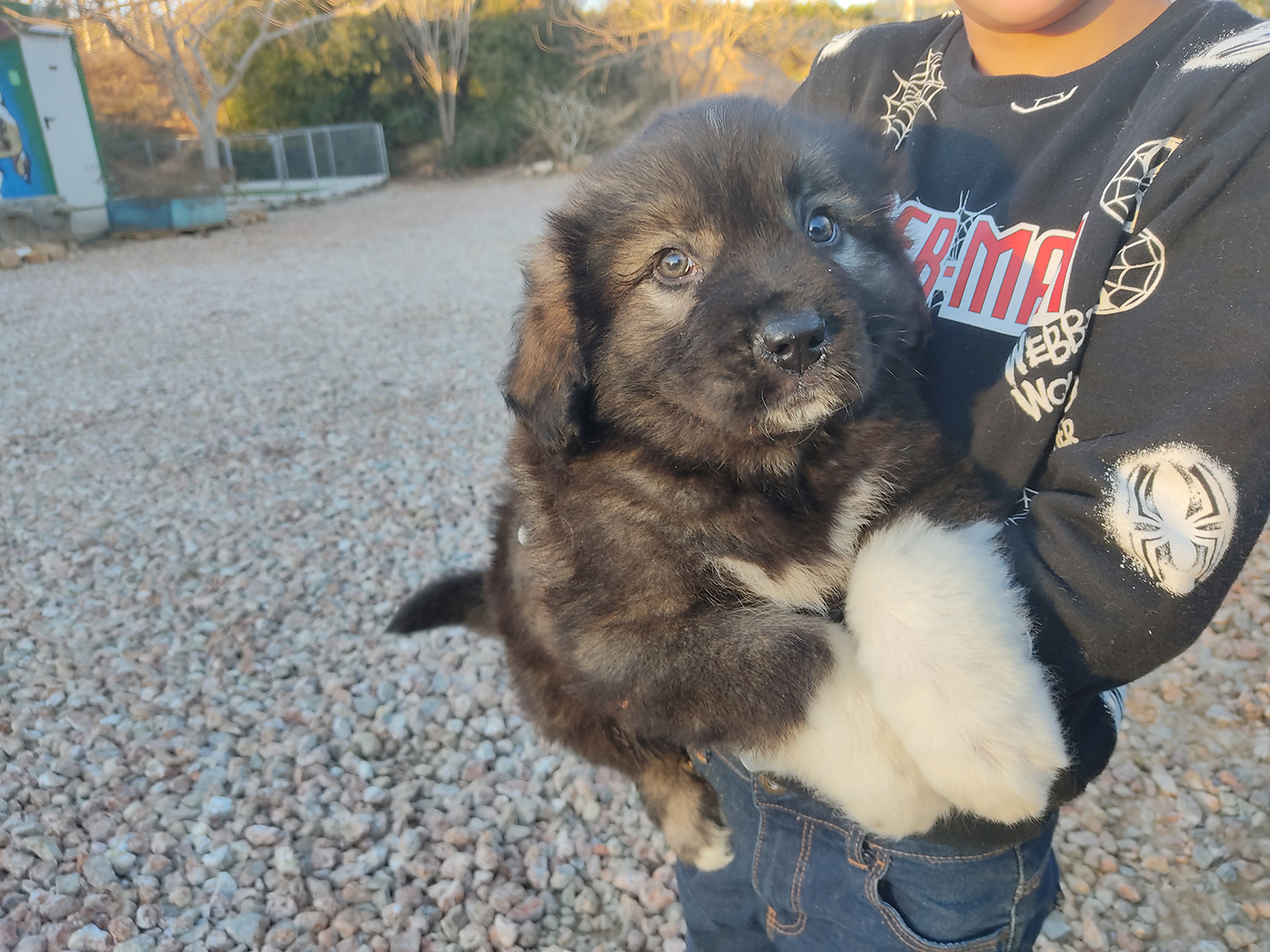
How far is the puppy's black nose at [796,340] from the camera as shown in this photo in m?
1.45

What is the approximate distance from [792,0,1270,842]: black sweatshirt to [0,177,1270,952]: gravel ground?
1063 millimetres

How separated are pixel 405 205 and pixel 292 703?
19980 mm

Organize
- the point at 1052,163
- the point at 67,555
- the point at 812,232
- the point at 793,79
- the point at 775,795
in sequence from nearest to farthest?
1. the point at 1052,163
2. the point at 775,795
3. the point at 812,232
4. the point at 67,555
5. the point at 793,79

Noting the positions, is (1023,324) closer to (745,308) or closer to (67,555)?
(745,308)

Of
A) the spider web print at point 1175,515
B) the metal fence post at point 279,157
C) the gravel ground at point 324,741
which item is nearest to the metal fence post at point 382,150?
the metal fence post at point 279,157

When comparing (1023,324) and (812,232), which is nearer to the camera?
(1023,324)

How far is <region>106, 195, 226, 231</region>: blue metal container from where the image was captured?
53.7 feet

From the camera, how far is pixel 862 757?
54.3 inches

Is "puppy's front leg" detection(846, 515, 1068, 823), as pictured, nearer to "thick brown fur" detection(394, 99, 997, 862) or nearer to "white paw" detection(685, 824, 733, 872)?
"thick brown fur" detection(394, 99, 997, 862)

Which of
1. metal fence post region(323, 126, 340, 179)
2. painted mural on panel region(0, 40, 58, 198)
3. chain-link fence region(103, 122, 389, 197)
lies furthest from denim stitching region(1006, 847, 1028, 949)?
metal fence post region(323, 126, 340, 179)

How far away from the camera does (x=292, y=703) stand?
3709 millimetres

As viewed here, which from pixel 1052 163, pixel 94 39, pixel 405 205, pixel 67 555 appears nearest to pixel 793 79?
pixel 405 205

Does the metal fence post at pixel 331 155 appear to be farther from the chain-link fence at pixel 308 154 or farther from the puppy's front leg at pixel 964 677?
the puppy's front leg at pixel 964 677

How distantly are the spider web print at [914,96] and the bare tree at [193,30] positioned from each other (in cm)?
1967
